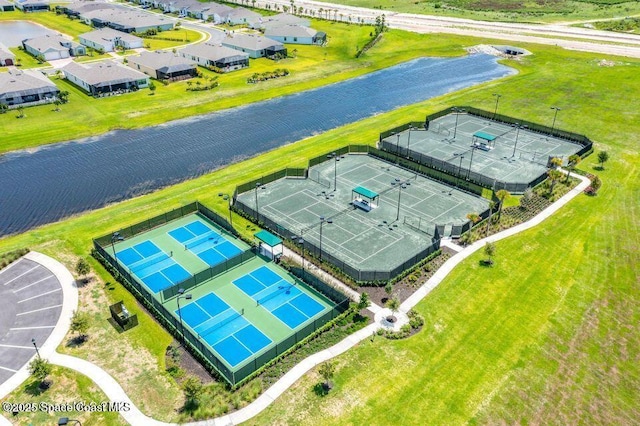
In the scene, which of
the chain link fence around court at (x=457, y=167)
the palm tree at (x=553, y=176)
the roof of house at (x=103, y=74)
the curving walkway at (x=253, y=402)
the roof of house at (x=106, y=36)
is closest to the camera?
the curving walkway at (x=253, y=402)

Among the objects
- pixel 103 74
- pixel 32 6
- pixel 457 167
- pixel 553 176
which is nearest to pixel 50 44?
pixel 103 74

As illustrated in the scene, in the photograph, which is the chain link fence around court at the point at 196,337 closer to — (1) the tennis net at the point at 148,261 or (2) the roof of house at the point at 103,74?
(1) the tennis net at the point at 148,261

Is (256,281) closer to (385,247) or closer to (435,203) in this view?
(385,247)

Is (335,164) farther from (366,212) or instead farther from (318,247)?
(318,247)

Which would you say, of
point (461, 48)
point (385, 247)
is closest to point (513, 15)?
point (461, 48)

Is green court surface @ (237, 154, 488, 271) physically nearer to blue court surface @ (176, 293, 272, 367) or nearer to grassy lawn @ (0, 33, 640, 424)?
grassy lawn @ (0, 33, 640, 424)

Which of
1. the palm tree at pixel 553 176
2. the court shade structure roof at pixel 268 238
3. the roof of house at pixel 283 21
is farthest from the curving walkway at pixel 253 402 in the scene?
the roof of house at pixel 283 21
